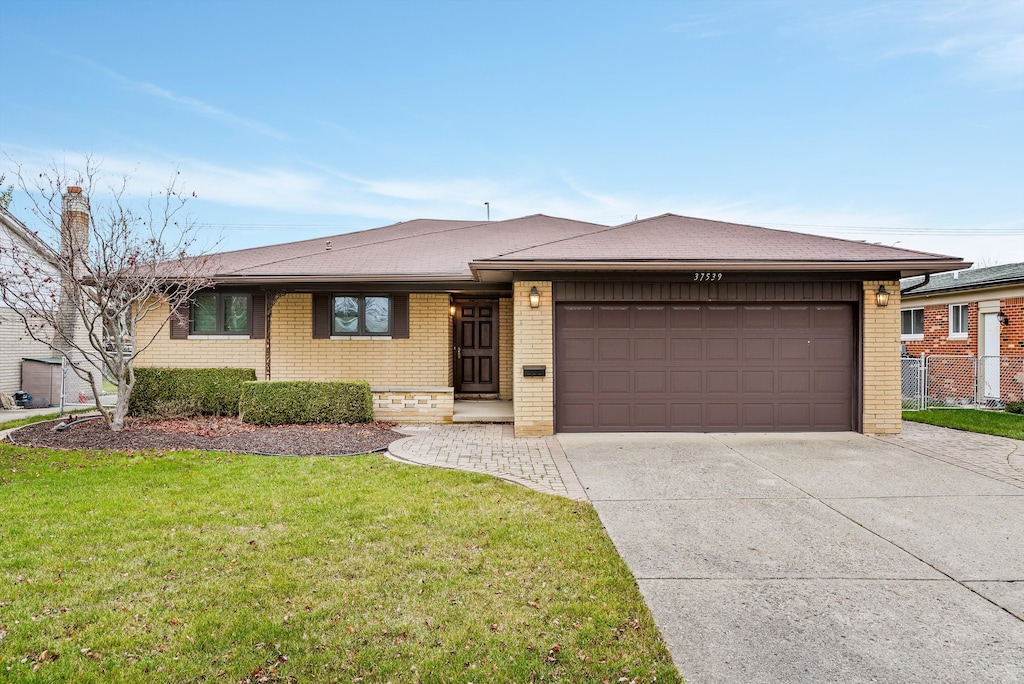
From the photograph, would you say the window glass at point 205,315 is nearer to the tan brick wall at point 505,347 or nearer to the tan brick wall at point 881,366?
the tan brick wall at point 505,347

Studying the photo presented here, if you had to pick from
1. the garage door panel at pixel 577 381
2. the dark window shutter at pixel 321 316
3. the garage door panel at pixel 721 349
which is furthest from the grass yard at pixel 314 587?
the dark window shutter at pixel 321 316

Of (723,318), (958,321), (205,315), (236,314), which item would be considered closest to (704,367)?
(723,318)

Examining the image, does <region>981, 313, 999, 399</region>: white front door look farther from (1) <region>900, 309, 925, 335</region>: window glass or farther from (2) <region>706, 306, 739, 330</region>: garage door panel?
(2) <region>706, 306, 739, 330</region>: garage door panel

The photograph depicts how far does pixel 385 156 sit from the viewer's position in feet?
66.5

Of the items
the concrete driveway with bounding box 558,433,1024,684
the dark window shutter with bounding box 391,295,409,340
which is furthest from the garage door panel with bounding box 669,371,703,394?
the dark window shutter with bounding box 391,295,409,340

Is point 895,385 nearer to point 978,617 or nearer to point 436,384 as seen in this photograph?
point 978,617

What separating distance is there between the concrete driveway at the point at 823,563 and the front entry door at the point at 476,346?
5.64 meters

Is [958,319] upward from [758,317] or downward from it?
upward

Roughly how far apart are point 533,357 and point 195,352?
23.1 ft

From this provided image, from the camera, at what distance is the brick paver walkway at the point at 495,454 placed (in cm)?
580

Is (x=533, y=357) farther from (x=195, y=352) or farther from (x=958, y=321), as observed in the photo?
(x=958, y=321)

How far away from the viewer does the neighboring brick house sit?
42.8 feet

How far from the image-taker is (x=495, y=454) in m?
7.16

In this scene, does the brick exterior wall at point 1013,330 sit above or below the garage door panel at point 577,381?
above
